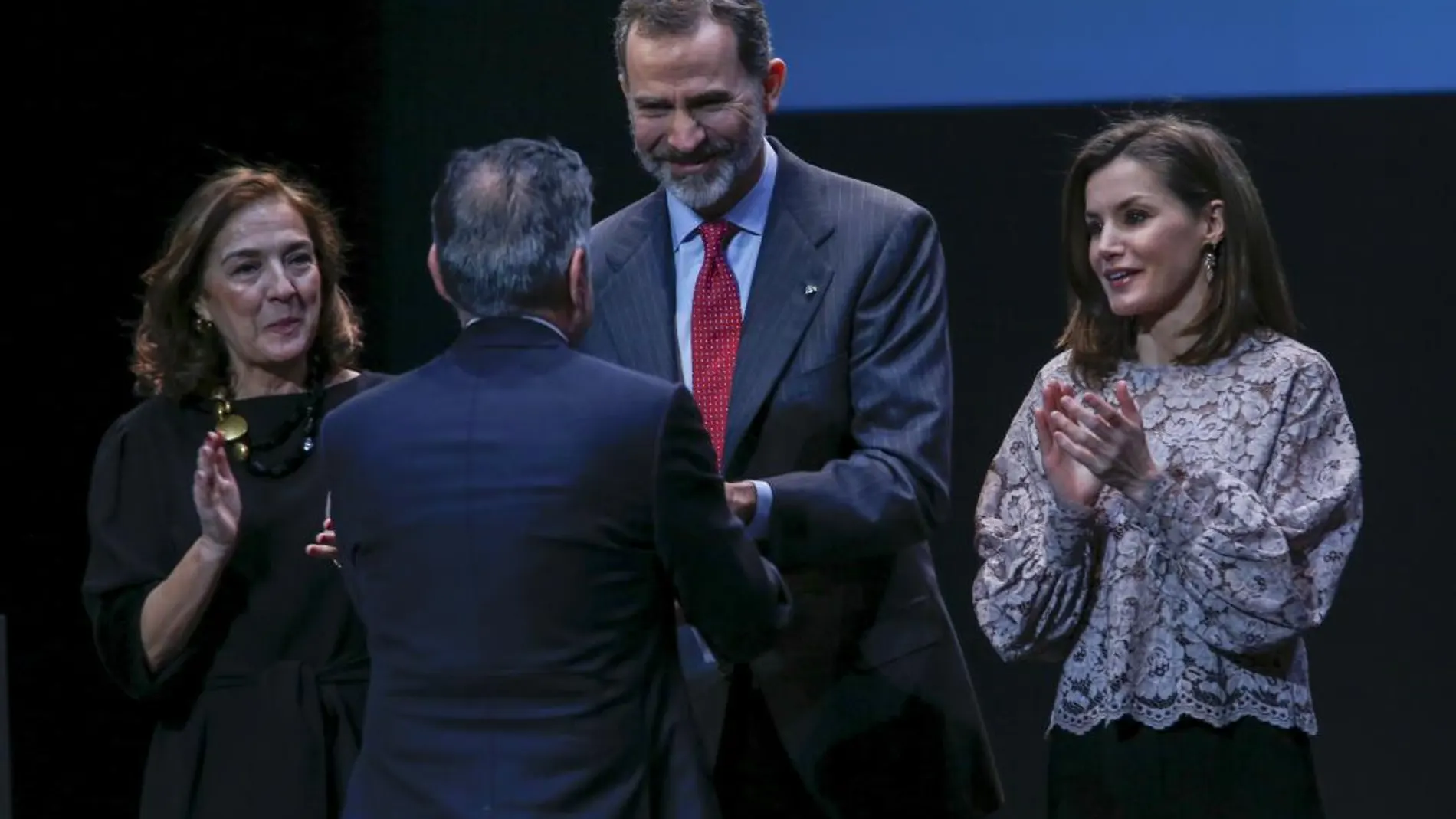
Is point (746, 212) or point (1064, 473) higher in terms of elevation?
point (746, 212)

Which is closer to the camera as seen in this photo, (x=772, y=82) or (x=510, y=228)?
(x=510, y=228)

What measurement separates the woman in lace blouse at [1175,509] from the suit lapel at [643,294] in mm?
521

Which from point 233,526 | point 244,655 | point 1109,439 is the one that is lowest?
point 244,655

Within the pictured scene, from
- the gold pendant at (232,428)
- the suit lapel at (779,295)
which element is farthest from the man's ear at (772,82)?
the gold pendant at (232,428)

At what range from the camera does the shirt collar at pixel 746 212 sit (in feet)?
9.61

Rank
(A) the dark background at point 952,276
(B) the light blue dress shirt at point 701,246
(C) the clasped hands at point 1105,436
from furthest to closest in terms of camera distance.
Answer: (A) the dark background at point 952,276, (B) the light blue dress shirt at point 701,246, (C) the clasped hands at point 1105,436

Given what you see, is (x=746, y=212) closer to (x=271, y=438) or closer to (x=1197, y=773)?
(x=271, y=438)

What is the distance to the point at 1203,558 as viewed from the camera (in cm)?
269

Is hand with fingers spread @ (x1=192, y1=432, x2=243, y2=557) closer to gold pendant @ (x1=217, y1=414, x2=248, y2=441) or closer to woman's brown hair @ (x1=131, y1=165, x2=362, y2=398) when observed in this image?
gold pendant @ (x1=217, y1=414, x2=248, y2=441)

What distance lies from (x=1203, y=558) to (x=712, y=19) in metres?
0.97

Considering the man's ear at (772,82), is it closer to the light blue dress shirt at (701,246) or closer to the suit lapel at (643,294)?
the light blue dress shirt at (701,246)

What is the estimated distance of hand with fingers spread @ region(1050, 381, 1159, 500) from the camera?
265 cm

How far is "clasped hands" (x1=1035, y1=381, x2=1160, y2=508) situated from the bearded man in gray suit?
0.58 feet

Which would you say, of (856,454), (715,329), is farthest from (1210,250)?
(715,329)
